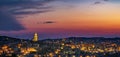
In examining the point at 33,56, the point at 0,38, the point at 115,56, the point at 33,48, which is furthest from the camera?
the point at 0,38

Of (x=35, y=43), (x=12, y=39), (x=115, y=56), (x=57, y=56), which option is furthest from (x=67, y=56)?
(x=12, y=39)

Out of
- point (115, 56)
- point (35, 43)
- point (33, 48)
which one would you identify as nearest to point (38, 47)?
point (33, 48)

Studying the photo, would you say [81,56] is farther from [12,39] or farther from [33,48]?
[12,39]

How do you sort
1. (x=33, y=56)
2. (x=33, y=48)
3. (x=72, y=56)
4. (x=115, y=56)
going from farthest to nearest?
(x=33, y=48) → (x=72, y=56) → (x=33, y=56) → (x=115, y=56)

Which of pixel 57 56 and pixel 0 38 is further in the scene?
pixel 0 38

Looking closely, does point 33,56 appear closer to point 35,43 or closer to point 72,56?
point 72,56

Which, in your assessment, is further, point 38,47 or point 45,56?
point 38,47

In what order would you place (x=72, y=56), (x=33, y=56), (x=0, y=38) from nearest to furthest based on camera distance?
1. (x=33, y=56)
2. (x=72, y=56)
3. (x=0, y=38)

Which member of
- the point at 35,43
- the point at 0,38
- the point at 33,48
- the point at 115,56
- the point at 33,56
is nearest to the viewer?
the point at 115,56

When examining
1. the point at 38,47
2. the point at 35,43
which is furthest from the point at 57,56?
the point at 35,43
